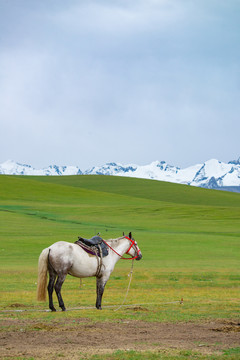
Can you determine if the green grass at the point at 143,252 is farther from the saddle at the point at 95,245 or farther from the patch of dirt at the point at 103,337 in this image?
the saddle at the point at 95,245

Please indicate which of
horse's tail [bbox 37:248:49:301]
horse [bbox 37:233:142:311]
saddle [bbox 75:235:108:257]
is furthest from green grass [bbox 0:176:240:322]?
saddle [bbox 75:235:108:257]

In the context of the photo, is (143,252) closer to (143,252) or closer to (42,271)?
(143,252)

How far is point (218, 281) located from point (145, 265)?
25.1 ft

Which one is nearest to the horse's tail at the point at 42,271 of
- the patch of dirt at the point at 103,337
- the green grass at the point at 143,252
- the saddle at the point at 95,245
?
the green grass at the point at 143,252

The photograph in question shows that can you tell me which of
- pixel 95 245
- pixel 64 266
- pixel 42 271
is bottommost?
pixel 42 271

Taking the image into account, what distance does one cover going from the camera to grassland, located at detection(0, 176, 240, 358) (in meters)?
18.4

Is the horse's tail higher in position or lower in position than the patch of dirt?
higher

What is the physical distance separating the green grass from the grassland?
4 centimetres

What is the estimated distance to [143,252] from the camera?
41125 millimetres

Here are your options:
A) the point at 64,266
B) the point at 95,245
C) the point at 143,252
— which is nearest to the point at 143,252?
the point at 143,252

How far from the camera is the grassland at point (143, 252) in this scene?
18.4m

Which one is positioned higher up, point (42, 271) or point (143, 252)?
point (143, 252)

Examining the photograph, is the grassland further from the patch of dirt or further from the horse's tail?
the patch of dirt

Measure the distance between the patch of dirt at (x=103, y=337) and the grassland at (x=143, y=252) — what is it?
3.48ft
